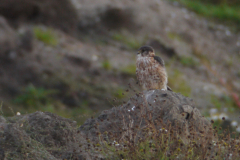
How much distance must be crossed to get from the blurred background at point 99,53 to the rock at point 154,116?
12.6 feet

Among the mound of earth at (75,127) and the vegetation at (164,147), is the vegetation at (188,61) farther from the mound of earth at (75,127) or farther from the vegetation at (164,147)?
the vegetation at (164,147)

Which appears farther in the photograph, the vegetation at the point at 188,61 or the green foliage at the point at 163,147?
the vegetation at the point at 188,61

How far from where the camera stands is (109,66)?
1198 cm

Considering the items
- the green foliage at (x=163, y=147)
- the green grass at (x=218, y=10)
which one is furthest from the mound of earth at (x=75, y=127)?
the green grass at (x=218, y=10)

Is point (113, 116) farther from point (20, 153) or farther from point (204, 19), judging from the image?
point (204, 19)

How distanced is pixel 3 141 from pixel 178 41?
1038cm

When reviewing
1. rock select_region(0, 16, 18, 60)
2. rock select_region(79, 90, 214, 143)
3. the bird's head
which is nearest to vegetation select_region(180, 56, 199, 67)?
rock select_region(0, 16, 18, 60)

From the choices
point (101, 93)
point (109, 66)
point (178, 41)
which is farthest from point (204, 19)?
point (101, 93)

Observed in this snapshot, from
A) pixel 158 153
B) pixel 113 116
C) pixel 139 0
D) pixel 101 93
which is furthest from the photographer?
pixel 139 0

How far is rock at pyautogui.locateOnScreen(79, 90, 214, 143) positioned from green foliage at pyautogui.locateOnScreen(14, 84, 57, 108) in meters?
4.71

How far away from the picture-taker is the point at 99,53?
41.4ft

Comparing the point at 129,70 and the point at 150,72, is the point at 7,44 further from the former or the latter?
the point at 150,72

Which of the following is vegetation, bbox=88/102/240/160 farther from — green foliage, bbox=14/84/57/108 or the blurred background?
green foliage, bbox=14/84/57/108

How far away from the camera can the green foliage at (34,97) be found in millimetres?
10456
